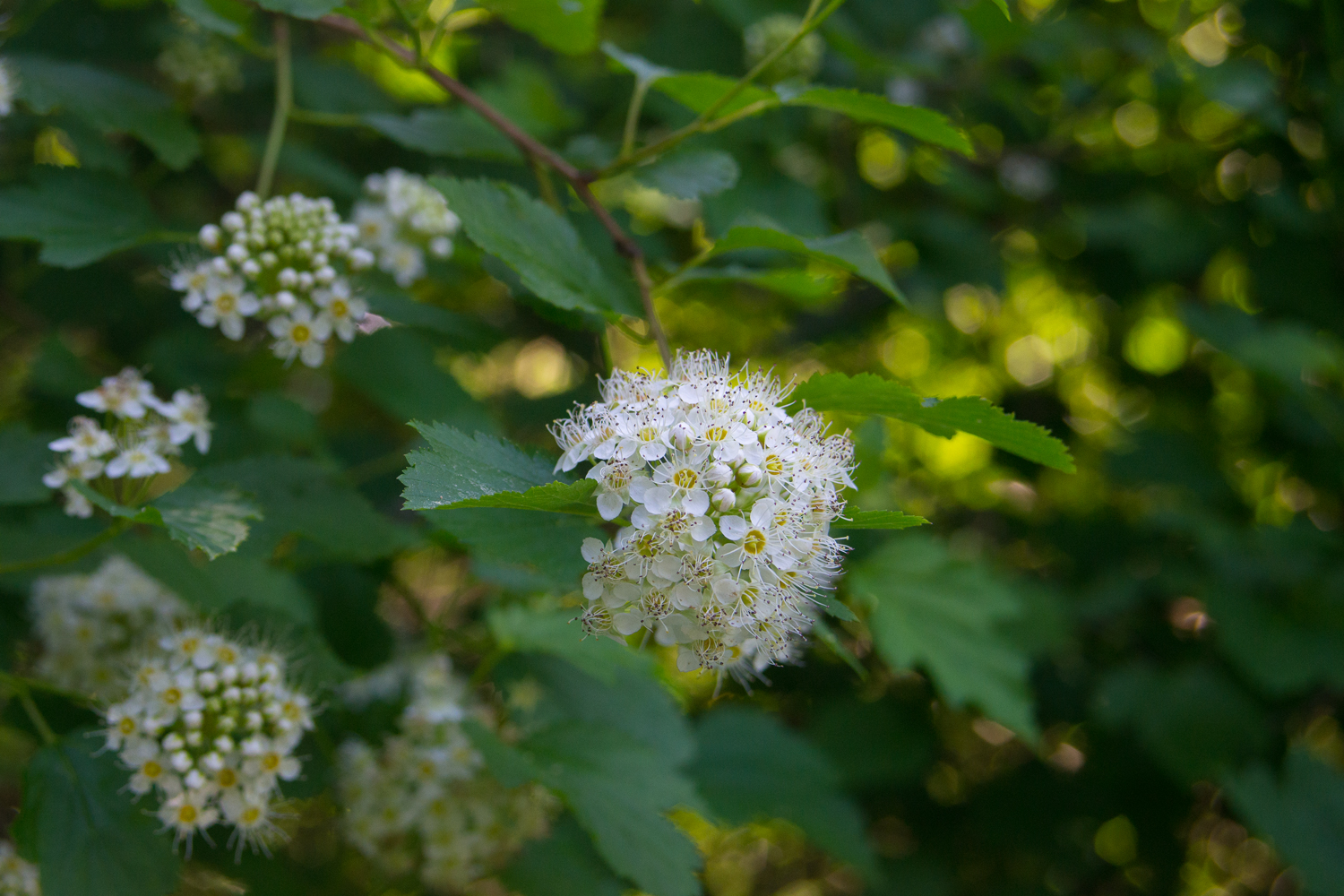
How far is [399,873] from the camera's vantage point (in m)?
1.66

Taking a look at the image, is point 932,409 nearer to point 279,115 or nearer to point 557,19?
point 557,19

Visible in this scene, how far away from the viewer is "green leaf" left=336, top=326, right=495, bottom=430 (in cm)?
188

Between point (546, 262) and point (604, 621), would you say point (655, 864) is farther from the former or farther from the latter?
point (546, 262)

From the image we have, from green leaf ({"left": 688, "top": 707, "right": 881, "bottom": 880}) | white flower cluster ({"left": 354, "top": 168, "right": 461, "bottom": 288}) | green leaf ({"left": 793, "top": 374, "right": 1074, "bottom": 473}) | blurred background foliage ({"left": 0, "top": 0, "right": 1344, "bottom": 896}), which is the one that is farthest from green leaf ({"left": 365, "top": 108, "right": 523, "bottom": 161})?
green leaf ({"left": 688, "top": 707, "right": 881, "bottom": 880})

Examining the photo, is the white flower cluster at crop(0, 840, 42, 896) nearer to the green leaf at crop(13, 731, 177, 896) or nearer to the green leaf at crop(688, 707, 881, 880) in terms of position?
the green leaf at crop(13, 731, 177, 896)

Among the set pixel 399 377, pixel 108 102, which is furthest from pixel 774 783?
pixel 108 102

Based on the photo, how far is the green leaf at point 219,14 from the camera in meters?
1.39

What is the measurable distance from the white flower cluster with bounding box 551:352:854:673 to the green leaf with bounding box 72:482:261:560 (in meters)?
0.42

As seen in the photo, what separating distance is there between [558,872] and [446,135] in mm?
1229

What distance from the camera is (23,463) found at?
1.43 meters

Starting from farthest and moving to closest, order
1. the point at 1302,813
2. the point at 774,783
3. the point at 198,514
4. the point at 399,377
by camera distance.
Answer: the point at 1302,813 < the point at 774,783 < the point at 399,377 < the point at 198,514

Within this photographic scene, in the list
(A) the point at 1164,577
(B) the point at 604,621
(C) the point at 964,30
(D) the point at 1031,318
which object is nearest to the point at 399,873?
(B) the point at 604,621

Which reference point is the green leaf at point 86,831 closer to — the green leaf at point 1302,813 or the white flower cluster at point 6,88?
the white flower cluster at point 6,88

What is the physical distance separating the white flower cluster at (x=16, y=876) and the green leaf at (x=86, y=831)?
16 cm
